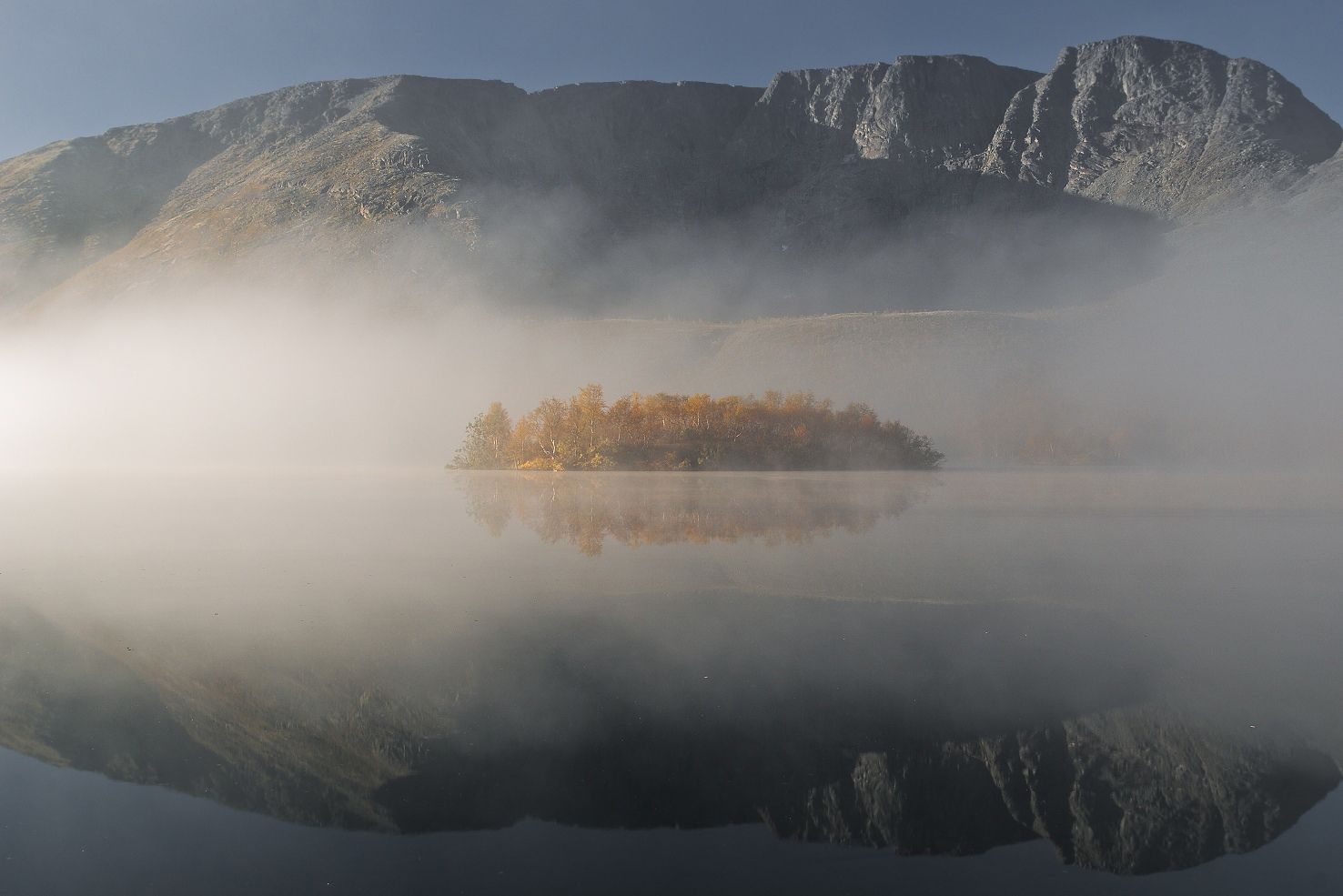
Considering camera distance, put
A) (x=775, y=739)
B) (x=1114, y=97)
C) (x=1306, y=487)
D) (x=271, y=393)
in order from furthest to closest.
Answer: (x=1114, y=97), (x=271, y=393), (x=1306, y=487), (x=775, y=739)

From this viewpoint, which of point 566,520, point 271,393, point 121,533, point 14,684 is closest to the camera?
point 14,684

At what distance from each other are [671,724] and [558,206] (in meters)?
178

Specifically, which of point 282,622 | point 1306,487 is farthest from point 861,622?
point 1306,487

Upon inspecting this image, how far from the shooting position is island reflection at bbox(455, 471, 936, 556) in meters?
17.3

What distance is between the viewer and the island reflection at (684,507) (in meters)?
17.3

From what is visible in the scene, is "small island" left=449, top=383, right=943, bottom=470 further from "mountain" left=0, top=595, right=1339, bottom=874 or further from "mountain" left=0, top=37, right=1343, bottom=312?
"mountain" left=0, top=37, right=1343, bottom=312

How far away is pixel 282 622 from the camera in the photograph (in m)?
9.58

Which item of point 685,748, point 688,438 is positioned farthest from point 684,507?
point 688,438

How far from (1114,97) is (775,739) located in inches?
8873

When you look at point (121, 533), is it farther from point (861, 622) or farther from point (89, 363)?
point (89, 363)

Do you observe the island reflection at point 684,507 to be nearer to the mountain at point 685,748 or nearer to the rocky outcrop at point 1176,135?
the mountain at point 685,748

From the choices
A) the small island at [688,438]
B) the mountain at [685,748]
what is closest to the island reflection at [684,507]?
the mountain at [685,748]

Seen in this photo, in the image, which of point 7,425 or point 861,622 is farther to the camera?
point 7,425

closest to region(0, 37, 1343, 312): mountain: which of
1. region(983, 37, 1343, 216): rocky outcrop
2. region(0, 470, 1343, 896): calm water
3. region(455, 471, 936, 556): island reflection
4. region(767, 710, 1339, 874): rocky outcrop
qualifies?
region(983, 37, 1343, 216): rocky outcrop
